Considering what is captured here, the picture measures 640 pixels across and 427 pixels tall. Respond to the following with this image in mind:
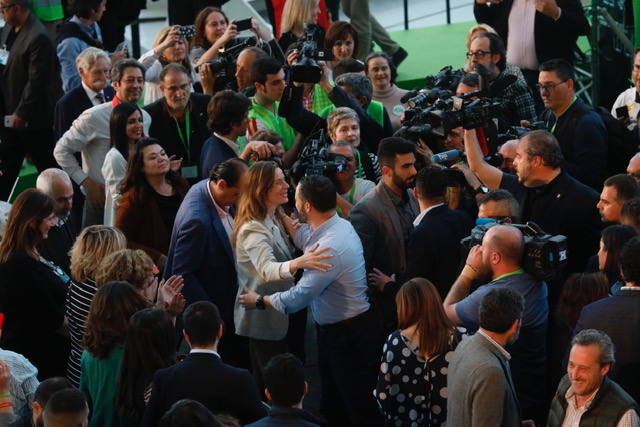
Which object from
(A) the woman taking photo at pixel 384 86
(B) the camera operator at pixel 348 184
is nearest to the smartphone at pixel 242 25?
(A) the woman taking photo at pixel 384 86

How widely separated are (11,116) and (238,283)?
11.4ft

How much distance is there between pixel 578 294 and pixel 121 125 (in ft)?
10.7

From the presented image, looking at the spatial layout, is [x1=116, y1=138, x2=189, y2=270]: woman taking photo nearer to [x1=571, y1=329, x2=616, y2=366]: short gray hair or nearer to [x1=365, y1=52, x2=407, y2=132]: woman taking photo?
[x1=365, y1=52, x2=407, y2=132]: woman taking photo

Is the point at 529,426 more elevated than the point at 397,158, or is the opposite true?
the point at 397,158

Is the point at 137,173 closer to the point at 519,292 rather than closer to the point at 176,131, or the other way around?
the point at 176,131

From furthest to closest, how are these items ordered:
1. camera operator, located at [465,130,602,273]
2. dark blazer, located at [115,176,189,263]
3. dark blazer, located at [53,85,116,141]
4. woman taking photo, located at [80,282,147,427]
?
1. dark blazer, located at [53,85,116,141]
2. dark blazer, located at [115,176,189,263]
3. camera operator, located at [465,130,602,273]
4. woman taking photo, located at [80,282,147,427]

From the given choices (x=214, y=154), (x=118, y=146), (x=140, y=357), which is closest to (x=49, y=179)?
(x=118, y=146)

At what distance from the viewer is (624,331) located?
17.4 feet

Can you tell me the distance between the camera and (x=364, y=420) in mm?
6293

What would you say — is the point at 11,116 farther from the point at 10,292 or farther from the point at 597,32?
the point at 597,32

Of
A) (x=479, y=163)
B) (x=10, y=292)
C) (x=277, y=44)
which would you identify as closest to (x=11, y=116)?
(x=277, y=44)

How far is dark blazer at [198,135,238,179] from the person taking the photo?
7.35 metres

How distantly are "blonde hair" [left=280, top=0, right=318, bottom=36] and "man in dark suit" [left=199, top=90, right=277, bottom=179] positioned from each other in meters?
2.66

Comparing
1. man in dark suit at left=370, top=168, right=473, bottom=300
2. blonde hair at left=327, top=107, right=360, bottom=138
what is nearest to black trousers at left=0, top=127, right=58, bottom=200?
blonde hair at left=327, top=107, right=360, bottom=138
